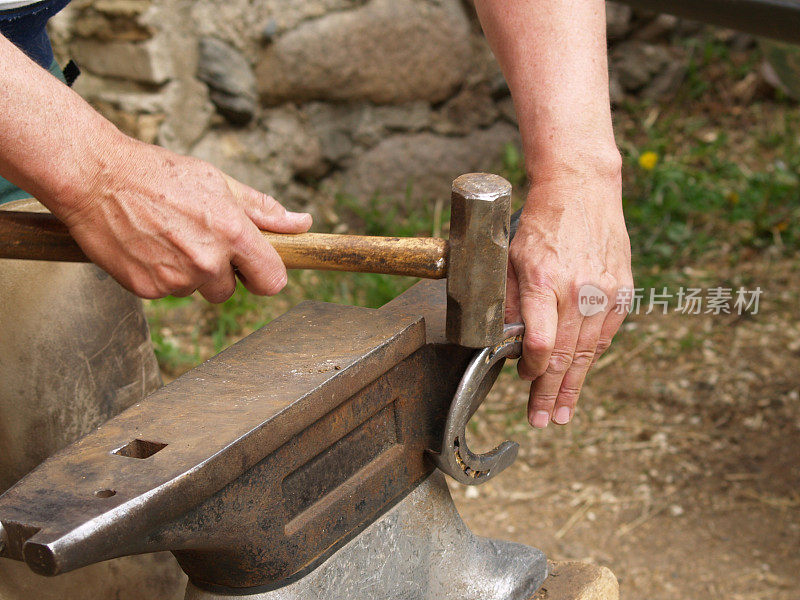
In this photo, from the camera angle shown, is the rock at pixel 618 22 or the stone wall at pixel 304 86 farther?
the rock at pixel 618 22

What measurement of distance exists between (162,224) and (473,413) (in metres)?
0.49

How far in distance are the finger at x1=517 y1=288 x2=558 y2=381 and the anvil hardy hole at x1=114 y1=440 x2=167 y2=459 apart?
0.53 metres

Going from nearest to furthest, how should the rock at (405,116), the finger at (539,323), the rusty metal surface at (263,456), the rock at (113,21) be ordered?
1. the rusty metal surface at (263,456)
2. the finger at (539,323)
3. the rock at (113,21)
4. the rock at (405,116)

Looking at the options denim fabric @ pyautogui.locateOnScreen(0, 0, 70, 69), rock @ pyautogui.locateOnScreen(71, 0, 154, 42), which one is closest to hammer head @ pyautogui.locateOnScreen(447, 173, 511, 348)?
denim fabric @ pyautogui.locateOnScreen(0, 0, 70, 69)

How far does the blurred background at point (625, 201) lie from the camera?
94.5 inches

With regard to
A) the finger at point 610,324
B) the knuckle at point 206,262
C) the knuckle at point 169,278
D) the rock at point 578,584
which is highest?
the knuckle at point 206,262

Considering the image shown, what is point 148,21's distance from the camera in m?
2.66

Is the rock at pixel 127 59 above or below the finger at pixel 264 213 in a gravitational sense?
above

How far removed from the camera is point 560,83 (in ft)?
4.56

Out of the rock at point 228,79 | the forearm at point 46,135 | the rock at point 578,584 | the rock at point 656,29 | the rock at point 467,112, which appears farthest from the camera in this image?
the rock at point 656,29

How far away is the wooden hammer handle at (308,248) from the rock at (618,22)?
2910 millimetres

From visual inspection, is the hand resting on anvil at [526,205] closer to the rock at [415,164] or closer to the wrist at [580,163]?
A: the wrist at [580,163]

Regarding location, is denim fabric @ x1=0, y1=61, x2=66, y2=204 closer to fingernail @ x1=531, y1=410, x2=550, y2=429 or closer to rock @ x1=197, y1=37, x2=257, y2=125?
fingernail @ x1=531, y1=410, x2=550, y2=429

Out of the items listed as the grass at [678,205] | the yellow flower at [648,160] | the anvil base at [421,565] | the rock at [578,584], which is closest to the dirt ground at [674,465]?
the grass at [678,205]
